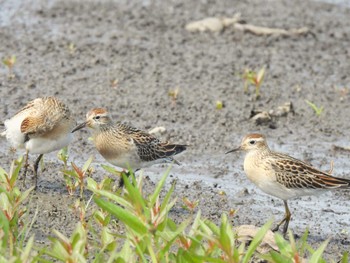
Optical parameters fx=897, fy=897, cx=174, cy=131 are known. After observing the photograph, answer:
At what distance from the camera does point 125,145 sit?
30.6 ft

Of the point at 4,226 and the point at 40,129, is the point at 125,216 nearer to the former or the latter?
the point at 4,226

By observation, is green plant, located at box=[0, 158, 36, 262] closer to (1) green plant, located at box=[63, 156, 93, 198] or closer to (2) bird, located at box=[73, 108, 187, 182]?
(1) green plant, located at box=[63, 156, 93, 198]

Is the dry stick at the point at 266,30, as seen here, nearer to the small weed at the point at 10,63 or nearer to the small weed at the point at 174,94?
the small weed at the point at 174,94

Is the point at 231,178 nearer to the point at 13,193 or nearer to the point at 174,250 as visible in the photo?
the point at 174,250

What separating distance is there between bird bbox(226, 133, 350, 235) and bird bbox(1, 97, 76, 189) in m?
1.90

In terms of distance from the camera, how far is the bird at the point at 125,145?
9.30 metres

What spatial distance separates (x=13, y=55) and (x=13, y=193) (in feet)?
22.9

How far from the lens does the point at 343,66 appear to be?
543 inches

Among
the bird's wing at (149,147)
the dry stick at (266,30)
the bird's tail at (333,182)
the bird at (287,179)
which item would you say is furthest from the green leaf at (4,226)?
the dry stick at (266,30)

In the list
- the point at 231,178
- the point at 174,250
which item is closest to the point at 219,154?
the point at 231,178

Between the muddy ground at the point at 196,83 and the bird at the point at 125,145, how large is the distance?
0.41 m

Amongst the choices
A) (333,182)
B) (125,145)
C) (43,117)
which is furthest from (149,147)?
(333,182)

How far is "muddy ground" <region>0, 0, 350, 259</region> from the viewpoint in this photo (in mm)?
9289

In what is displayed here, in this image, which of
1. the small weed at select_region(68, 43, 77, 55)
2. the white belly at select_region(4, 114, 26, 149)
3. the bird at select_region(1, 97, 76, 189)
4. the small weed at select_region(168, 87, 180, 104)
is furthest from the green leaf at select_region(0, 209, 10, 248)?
the small weed at select_region(68, 43, 77, 55)
